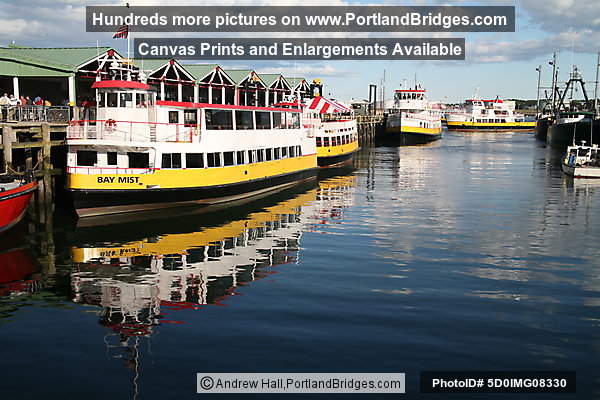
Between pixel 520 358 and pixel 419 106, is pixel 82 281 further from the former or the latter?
pixel 419 106

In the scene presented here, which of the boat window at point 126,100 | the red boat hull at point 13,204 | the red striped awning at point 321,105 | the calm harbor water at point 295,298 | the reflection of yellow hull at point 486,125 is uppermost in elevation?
the reflection of yellow hull at point 486,125

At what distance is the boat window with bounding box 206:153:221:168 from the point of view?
29562 millimetres

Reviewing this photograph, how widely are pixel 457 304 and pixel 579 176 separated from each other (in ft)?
112

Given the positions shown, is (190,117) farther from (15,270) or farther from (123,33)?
(15,270)

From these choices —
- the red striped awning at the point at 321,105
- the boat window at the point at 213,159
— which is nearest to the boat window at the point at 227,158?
the boat window at the point at 213,159

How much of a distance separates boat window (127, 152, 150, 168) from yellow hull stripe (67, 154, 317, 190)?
2.15 feet

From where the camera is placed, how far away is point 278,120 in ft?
127

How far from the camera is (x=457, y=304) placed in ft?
49.5

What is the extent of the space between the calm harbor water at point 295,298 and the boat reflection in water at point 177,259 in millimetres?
84

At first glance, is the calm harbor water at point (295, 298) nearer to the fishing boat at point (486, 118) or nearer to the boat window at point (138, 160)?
the boat window at point (138, 160)

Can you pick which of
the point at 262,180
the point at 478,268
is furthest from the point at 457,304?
the point at 262,180

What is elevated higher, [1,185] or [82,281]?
[1,185]

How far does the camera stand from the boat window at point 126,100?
90.6ft

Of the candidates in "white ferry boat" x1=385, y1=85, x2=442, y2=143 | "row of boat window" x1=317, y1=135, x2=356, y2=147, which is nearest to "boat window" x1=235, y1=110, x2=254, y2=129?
"row of boat window" x1=317, y1=135, x2=356, y2=147
